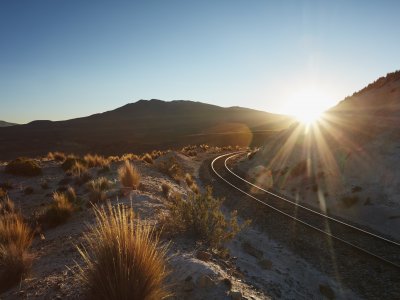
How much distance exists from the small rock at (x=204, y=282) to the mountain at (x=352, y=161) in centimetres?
882

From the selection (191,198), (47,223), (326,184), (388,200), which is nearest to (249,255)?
(191,198)

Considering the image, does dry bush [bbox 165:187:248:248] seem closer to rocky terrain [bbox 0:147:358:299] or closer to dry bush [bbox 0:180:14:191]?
rocky terrain [bbox 0:147:358:299]

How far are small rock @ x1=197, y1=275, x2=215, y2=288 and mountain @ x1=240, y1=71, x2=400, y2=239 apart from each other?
8.82 m

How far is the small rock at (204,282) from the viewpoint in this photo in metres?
6.12

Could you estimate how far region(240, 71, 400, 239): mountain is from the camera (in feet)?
50.7

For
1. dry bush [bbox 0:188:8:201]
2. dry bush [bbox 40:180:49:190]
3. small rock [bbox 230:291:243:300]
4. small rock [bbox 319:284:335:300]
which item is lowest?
small rock [bbox 319:284:335:300]

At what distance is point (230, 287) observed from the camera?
246 inches

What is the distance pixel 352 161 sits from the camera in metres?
19.5

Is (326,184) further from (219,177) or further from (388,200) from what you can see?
(219,177)

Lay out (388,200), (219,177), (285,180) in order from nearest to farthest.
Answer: (388,200) < (285,180) < (219,177)

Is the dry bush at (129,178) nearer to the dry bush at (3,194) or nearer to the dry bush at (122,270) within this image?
the dry bush at (3,194)

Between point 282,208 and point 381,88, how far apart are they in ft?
49.7

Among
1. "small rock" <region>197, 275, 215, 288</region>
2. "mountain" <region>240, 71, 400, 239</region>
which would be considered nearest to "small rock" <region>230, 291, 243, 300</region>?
"small rock" <region>197, 275, 215, 288</region>

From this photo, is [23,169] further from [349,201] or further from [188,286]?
[349,201]
